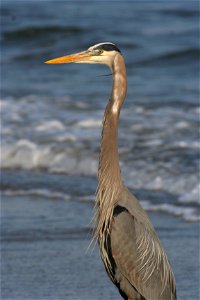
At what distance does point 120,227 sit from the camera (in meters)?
5.00

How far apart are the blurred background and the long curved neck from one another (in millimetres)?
992

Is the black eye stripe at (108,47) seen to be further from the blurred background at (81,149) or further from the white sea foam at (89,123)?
the white sea foam at (89,123)

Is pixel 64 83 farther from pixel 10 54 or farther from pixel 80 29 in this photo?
pixel 80 29

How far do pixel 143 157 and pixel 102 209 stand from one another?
3491 millimetres

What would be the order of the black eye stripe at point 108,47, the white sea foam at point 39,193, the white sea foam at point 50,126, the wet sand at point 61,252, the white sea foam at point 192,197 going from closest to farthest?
the black eye stripe at point 108,47, the wet sand at point 61,252, the white sea foam at point 192,197, the white sea foam at point 39,193, the white sea foam at point 50,126

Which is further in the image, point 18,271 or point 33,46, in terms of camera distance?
point 33,46

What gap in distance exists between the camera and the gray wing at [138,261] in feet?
16.4

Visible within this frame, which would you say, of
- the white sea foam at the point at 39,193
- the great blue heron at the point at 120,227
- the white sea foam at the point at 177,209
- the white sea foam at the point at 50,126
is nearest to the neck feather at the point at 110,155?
the great blue heron at the point at 120,227

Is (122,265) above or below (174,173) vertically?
above

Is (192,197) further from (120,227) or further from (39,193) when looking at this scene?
(120,227)

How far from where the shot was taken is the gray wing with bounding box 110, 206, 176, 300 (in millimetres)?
5004

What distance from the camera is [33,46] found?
15.7 m

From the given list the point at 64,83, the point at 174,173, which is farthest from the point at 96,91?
the point at 174,173

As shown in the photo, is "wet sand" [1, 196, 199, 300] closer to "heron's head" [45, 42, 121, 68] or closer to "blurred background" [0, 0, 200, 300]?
"blurred background" [0, 0, 200, 300]
